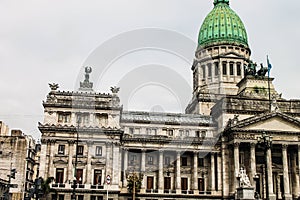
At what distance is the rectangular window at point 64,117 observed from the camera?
7638 centimetres

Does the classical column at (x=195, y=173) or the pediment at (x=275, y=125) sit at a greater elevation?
the pediment at (x=275, y=125)

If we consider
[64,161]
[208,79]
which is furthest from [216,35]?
[64,161]

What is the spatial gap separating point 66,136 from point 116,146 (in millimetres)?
9643

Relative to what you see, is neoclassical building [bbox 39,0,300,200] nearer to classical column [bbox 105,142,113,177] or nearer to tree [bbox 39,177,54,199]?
classical column [bbox 105,142,113,177]

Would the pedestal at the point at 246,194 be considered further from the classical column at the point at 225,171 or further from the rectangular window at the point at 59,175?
the rectangular window at the point at 59,175

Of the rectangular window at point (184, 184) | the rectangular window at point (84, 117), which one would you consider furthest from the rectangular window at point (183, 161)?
the rectangular window at point (84, 117)

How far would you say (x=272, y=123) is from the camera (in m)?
79.6

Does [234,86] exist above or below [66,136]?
above

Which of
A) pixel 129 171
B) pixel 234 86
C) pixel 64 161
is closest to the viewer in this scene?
pixel 64 161

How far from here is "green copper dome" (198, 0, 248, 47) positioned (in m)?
110

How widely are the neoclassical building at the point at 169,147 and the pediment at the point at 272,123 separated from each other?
7.8 inches

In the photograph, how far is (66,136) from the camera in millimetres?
75438

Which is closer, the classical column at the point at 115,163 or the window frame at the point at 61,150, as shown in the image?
the classical column at the point at 115,163

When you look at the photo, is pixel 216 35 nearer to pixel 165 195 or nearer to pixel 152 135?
pixel 152 135
